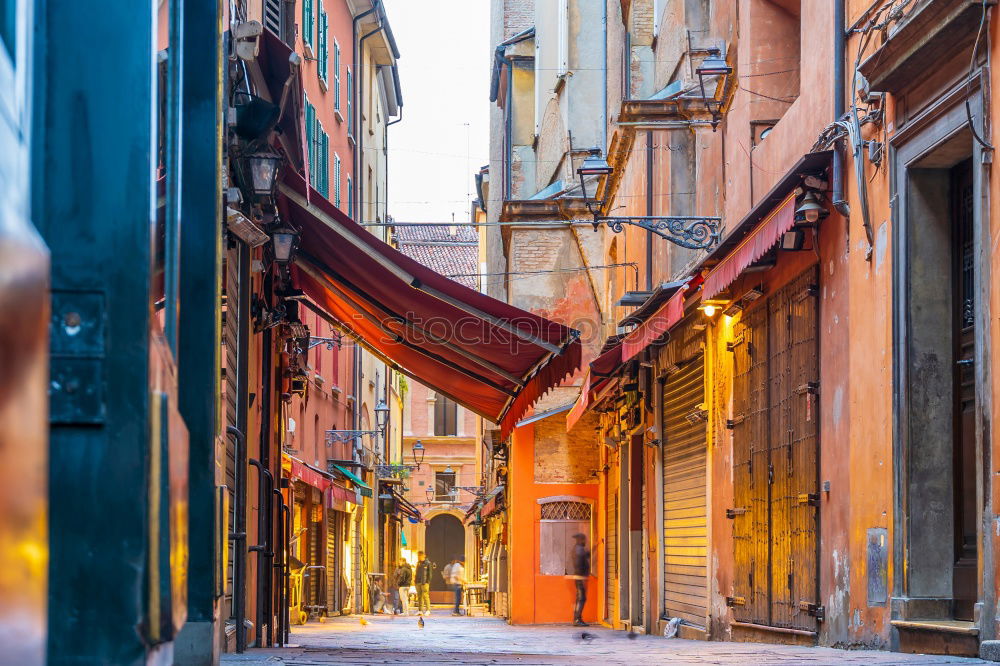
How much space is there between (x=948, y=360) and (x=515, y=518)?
679 inches

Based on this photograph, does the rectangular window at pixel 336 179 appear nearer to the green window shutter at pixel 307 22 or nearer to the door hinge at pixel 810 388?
the green window shutter at pixel 307 22

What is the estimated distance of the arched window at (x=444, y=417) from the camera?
2534 inches

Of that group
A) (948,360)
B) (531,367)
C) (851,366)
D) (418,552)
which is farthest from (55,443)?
(418,552)

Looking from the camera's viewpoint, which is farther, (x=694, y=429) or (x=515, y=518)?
(x=515, y=518)

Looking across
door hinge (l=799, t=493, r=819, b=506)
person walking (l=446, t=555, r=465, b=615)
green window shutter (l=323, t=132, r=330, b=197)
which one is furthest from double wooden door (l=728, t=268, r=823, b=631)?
person walking (l=446, t=555, r=465, b=615)

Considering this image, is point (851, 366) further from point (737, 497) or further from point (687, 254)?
point (687, 254)

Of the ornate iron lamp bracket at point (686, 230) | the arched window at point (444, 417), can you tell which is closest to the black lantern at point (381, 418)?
the arched window at point (444, 417)

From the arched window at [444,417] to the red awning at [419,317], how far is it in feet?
159

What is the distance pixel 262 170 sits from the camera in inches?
386

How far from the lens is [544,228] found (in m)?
29.4

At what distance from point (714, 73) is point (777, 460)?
3982 millimetres

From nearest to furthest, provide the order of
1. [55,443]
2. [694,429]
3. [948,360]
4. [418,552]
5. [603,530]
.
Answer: [55,443]
[948,360]
[694,429]
[603,530]
[418,552]

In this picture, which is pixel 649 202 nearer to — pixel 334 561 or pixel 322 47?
pixel 322 47

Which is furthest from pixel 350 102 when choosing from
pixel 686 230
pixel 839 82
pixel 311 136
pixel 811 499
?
pixel 811 499
